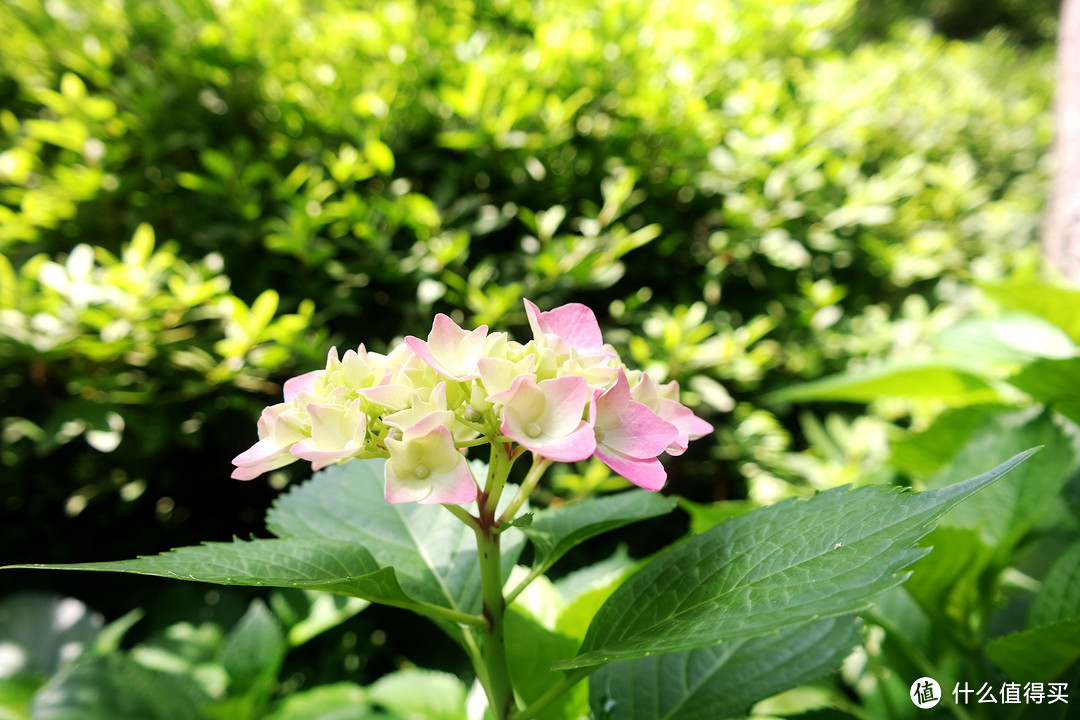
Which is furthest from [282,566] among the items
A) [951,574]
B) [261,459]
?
[951,574]

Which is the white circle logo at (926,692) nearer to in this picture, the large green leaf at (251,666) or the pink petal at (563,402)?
the pink petal at (563,402)

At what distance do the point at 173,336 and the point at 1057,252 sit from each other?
181cm

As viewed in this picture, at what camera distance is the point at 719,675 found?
0.50m

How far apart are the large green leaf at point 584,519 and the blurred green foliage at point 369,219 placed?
0.67m

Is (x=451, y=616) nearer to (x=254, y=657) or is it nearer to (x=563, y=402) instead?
(x=563, y=402)

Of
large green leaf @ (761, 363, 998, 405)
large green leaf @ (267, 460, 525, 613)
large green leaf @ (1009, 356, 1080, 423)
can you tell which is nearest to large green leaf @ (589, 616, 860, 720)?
large green leaf @ (267, 460, 525, 613)

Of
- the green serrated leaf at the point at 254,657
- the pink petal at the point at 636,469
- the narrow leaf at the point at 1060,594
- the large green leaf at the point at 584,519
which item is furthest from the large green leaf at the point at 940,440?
the green serrated leaf at the point at 254,657

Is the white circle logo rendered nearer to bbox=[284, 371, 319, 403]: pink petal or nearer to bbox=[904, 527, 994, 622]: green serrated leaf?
bbox=[904, 527, 994, 622]: green serrated leaf

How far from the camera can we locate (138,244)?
1.08 metres

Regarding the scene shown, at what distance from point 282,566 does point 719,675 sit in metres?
0.35

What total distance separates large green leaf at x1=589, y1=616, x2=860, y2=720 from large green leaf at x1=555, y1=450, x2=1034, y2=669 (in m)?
0.12

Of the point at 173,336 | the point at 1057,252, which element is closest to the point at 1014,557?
the point at 1057,252

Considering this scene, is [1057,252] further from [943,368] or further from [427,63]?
[427,63]

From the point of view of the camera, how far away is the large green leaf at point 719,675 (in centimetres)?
48
